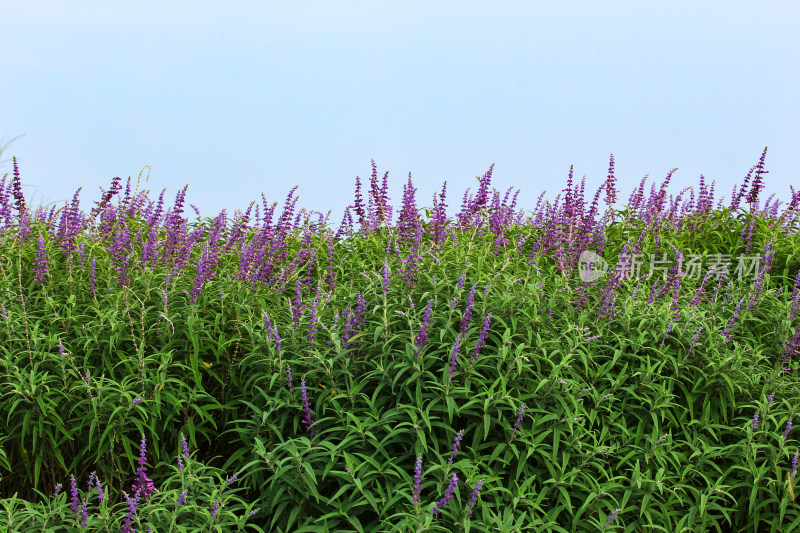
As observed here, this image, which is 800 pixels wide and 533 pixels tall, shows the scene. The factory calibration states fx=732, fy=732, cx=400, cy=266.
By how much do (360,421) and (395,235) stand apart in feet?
10.2

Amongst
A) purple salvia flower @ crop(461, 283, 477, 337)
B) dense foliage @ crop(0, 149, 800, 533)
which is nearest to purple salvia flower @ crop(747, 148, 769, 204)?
dense foliage @ crop(0, 149, 800, 533)

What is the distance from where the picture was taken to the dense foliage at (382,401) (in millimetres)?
4582

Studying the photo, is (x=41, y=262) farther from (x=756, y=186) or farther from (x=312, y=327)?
(x=756, y=186)

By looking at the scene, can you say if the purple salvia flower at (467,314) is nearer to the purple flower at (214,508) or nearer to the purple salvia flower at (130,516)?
the purple flower at (214,508)

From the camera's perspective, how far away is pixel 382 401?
4.94 meters

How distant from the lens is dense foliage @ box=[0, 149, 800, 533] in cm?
458

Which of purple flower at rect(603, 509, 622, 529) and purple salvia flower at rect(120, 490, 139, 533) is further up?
purple salvia flower at rect(120, 490, 139, 533)

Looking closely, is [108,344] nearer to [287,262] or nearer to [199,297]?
[199,297]

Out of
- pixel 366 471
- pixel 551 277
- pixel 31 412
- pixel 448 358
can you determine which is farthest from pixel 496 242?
pixel 31 412

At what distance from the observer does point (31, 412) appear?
5090mm

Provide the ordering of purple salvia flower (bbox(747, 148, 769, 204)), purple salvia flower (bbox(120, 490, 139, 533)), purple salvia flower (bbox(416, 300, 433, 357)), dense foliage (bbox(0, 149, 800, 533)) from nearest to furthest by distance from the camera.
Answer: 1. purple salvia flower (bbox(120, 490, 139, 533))
2. dense foliage (bbox(0, 149, 800, 533))
3. purple salvia flower (bbox(416, 300, 433, 357))
4. purple salvia flower (bbox(747, 148, 769, 204))

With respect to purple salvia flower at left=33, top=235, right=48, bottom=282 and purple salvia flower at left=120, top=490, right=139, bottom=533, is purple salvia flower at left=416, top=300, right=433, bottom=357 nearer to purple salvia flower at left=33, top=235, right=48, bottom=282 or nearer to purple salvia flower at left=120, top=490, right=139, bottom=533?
purple salvia flower at left=120, top=490, right=139, bottom=533

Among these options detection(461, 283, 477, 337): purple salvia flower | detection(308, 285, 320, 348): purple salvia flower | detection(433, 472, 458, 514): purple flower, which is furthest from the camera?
detection(308, 285, 320, 348): purple salvia flower

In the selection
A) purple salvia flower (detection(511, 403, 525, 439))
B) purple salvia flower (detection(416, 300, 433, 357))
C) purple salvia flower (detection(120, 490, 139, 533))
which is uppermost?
purple salvia flower (detection(416, 300, 433, 357))
